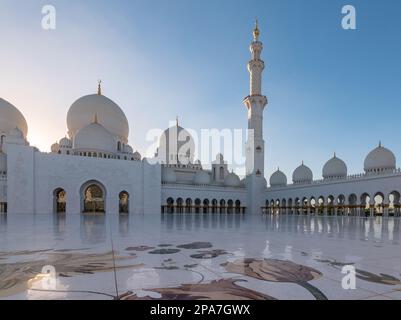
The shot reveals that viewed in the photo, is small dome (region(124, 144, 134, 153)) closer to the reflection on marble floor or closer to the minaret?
the minaret

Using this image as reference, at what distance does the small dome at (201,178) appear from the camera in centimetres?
2894

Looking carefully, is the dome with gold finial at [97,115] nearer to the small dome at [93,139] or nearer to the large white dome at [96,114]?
the large white dome at [96,114]

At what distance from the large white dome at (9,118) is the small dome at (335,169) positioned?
92.5 feet

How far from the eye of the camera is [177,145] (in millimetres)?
31922

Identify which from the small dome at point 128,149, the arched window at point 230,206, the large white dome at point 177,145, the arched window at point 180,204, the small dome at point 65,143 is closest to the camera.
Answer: the small dome at point 65,143

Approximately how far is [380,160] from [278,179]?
10.5m

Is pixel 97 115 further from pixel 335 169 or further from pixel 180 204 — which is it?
pixel 335 169

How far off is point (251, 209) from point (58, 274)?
26973mm

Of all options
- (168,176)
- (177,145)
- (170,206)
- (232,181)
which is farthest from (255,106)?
(170,206)

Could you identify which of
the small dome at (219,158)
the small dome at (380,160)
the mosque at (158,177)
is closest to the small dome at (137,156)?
the mosque at (158,177)

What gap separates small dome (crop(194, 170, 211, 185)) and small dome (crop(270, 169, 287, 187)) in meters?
7.10

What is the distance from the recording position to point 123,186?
22469mm

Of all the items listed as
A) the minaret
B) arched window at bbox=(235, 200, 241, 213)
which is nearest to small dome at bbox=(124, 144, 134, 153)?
the minaret
